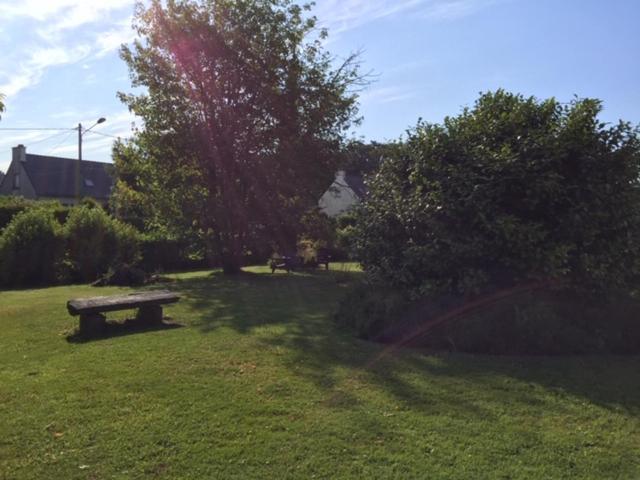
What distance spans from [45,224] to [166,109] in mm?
A: 4718

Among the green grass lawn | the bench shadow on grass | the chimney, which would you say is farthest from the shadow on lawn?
the chimney

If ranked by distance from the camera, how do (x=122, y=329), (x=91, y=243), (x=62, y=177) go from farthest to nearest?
(x=62, y=177), (x=91, y=243), (x=122, y=329)

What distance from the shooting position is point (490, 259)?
6.73m

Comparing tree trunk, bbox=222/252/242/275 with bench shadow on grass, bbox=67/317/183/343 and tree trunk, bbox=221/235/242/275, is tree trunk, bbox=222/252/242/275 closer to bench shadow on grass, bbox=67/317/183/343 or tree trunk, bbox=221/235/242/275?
tree trunk, bbox=221/235/242/275

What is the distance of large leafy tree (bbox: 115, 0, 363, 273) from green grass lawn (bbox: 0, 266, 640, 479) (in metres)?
9.80

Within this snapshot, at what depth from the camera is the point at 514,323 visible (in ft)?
20.6

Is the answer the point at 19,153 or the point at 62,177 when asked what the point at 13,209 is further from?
the point at 62,177

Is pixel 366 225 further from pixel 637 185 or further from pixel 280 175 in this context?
pixel 280 175

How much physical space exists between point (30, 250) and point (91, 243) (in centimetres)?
162

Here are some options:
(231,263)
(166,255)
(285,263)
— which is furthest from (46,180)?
(285,263)

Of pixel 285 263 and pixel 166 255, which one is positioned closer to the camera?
pixel 285 263

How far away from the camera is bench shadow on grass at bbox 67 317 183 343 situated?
6922mm

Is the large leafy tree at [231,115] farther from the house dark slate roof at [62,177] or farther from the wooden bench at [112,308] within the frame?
the house dark slate roof at [62,177]

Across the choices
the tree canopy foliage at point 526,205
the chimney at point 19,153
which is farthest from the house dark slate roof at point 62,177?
the tree canopy foliage at point 526,205
